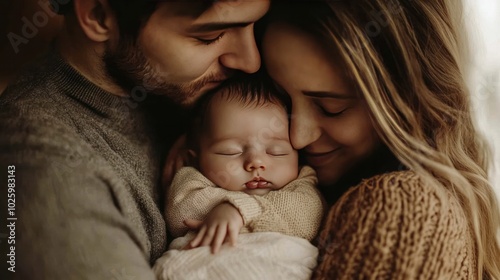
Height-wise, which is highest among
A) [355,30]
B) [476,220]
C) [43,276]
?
[355,30]

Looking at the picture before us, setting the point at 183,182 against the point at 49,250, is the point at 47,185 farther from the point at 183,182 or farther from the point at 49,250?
the point at 183,182

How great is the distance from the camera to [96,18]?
942 mm

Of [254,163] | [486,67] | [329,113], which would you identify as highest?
[486,67]

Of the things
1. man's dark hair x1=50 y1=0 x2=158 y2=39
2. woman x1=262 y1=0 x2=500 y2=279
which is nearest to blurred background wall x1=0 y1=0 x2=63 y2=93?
man's dark hair x1=50 y1=0 x2=158 y2=39

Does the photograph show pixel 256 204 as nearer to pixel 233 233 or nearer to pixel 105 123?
pixel 233 233

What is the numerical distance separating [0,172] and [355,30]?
1.95 feet

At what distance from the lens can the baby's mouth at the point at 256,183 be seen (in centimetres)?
101

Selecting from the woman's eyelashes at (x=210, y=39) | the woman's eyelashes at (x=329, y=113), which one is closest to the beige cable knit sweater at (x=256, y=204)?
the woman's eyelashes at (x=329, y=113)

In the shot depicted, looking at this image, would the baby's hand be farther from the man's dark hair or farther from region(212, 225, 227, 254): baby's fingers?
the man's dark hair

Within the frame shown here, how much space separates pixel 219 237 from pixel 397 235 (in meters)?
0.28

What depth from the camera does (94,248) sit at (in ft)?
2.51

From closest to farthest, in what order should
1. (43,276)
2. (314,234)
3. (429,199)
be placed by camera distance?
(43,276), (429,199), (314,234)

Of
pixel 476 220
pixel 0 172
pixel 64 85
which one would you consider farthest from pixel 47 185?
pixel 476 220

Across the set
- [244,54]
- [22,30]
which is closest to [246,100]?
[244,54]
